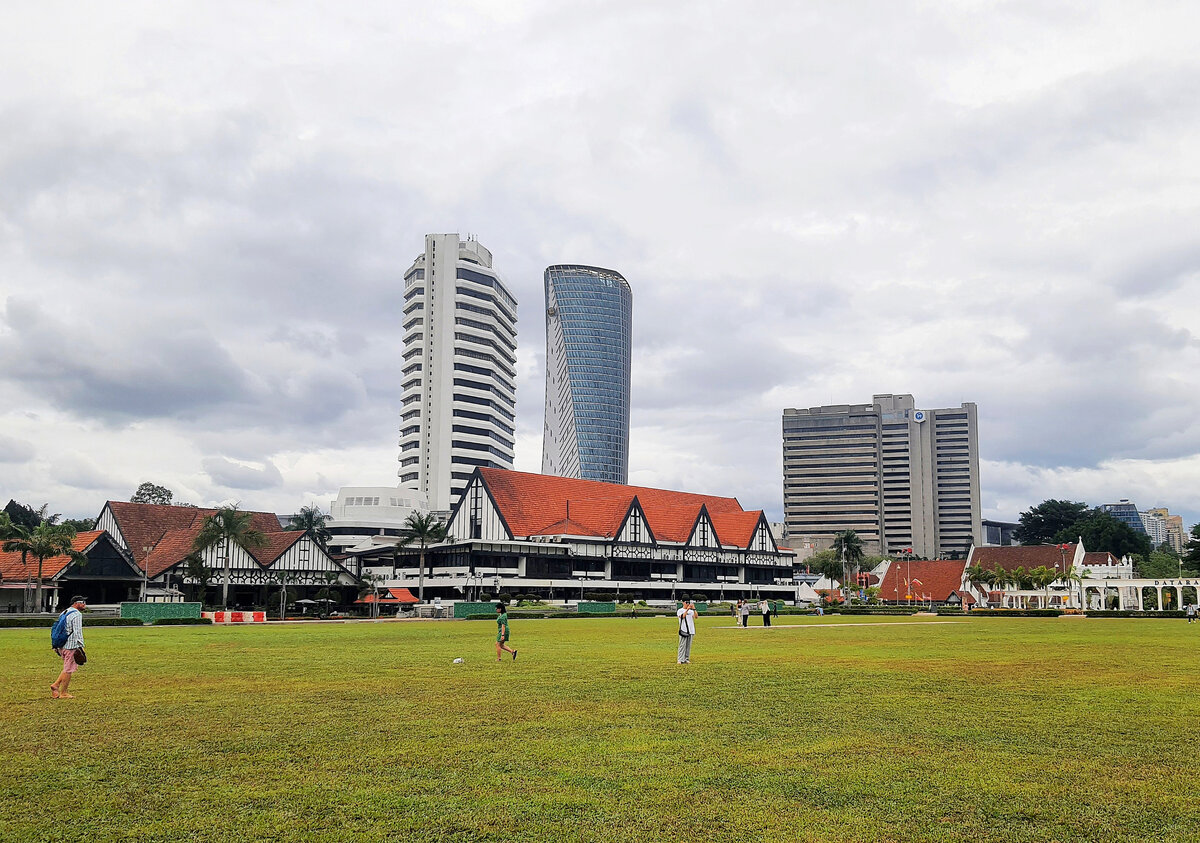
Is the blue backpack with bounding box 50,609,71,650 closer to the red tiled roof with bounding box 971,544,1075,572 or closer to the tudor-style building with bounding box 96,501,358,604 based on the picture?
the tudor-style building with bounding box 96,501,358,604

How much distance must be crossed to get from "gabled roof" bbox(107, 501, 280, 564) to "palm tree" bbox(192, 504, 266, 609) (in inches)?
331

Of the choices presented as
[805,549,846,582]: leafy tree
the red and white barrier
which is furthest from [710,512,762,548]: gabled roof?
the red and white barrier

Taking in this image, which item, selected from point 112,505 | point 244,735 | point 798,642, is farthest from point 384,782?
point 112,505

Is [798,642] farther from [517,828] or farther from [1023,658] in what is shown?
[517,828]

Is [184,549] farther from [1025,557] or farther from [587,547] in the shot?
[1025,557]

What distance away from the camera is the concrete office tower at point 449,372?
15612 centimetres

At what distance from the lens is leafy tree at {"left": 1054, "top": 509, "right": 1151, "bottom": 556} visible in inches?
6781

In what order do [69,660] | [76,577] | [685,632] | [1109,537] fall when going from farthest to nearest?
[1109,537] → [76,577] → [685,632] → [69,660]

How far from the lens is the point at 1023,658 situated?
26562 millimetres

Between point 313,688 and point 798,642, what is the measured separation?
21.1 m

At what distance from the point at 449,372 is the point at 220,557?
246 feet

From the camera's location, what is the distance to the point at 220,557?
85062 mm

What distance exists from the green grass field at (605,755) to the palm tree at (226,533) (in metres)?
62.6

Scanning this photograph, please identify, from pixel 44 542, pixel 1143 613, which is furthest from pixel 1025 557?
pixel 44 542
